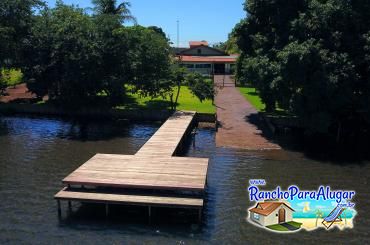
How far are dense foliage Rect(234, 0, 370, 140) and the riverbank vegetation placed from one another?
10.5 metres

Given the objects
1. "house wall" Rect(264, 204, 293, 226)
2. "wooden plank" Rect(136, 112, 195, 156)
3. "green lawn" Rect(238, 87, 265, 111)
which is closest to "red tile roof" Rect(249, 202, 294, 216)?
"house wall" Rect(264, 204, 293, 226)

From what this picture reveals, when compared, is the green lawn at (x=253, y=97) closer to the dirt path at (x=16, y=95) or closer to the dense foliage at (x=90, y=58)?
the dense foliage at (x=90, y=58)

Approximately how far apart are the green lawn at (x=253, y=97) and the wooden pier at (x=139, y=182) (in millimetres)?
23730

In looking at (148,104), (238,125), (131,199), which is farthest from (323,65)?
(148,104)

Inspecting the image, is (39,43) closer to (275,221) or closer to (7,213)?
(7,213)

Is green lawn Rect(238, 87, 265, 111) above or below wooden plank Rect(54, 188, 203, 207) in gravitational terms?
above

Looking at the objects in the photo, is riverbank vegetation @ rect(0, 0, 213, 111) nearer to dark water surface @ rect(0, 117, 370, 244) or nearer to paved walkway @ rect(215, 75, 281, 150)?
paved walkway @ rect(215, 75, 281, 150)

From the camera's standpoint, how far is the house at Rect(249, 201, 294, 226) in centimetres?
1803

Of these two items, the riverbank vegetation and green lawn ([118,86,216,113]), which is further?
green lawn ([118,86,216,113])

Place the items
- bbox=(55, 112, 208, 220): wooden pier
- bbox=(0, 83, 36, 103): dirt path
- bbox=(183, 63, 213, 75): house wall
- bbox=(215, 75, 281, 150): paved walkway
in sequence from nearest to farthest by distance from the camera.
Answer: bbox=(55, 112, 208, 220): wooden pier → bbox=(215, 75, 281, 150): paved walkway → bbox=(0, 83, 36, 103): dirt path → bbox=(183, 63, 213, 75): house wall

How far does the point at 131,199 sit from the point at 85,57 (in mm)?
23707

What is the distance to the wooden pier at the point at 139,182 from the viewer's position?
18.5 meters

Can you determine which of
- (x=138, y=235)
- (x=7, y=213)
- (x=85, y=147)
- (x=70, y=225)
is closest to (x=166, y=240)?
(x=138, y=235)

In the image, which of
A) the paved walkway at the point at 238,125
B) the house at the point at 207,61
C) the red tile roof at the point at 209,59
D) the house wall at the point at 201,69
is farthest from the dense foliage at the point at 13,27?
the house wall at the point at 201,69
